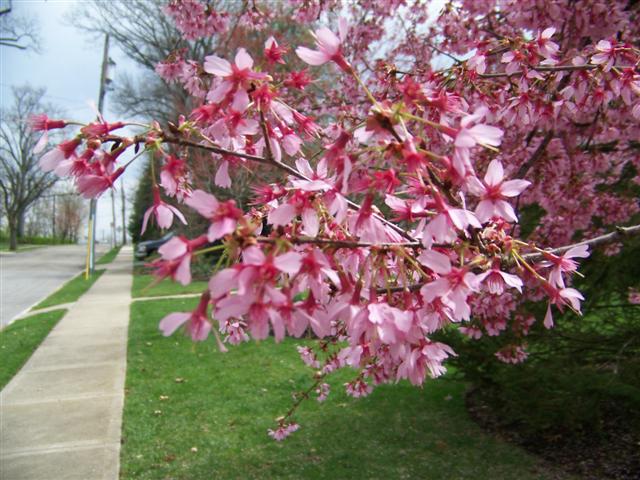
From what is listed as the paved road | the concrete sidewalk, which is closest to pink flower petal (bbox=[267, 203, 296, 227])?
the concrete sidewalk

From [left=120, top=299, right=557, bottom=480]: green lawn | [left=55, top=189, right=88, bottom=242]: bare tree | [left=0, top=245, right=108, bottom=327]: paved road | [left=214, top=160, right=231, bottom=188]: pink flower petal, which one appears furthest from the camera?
[left=55, top=189, right=88, bottom=242]: bare tree

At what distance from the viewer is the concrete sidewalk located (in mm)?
4176

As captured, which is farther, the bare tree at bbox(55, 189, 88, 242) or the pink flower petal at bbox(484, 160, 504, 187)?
the bare tree at bbox(55, 189, 88, 242)

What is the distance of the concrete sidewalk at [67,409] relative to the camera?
13.7 ft

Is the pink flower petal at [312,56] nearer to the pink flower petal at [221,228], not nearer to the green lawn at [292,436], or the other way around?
the pink flower petal at [221,228]

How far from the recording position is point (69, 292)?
14.8 metres

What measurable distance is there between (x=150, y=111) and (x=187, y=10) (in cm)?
2182

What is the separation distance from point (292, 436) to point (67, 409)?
231 cm

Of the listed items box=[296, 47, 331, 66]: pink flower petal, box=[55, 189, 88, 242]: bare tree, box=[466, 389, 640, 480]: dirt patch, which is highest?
box=[296, 47, 331, 66]: pink flower petal

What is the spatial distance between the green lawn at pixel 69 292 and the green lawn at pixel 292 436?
6.65m

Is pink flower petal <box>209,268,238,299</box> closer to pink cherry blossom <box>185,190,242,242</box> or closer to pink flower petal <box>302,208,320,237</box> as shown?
pink cherry blossom <box>185,190,242,242</box>

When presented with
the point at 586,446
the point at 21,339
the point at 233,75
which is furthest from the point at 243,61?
the point at 21,339

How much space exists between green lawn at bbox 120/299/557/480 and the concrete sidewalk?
0.65 feet

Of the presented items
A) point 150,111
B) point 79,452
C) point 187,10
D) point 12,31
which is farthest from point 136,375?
point 150,111
